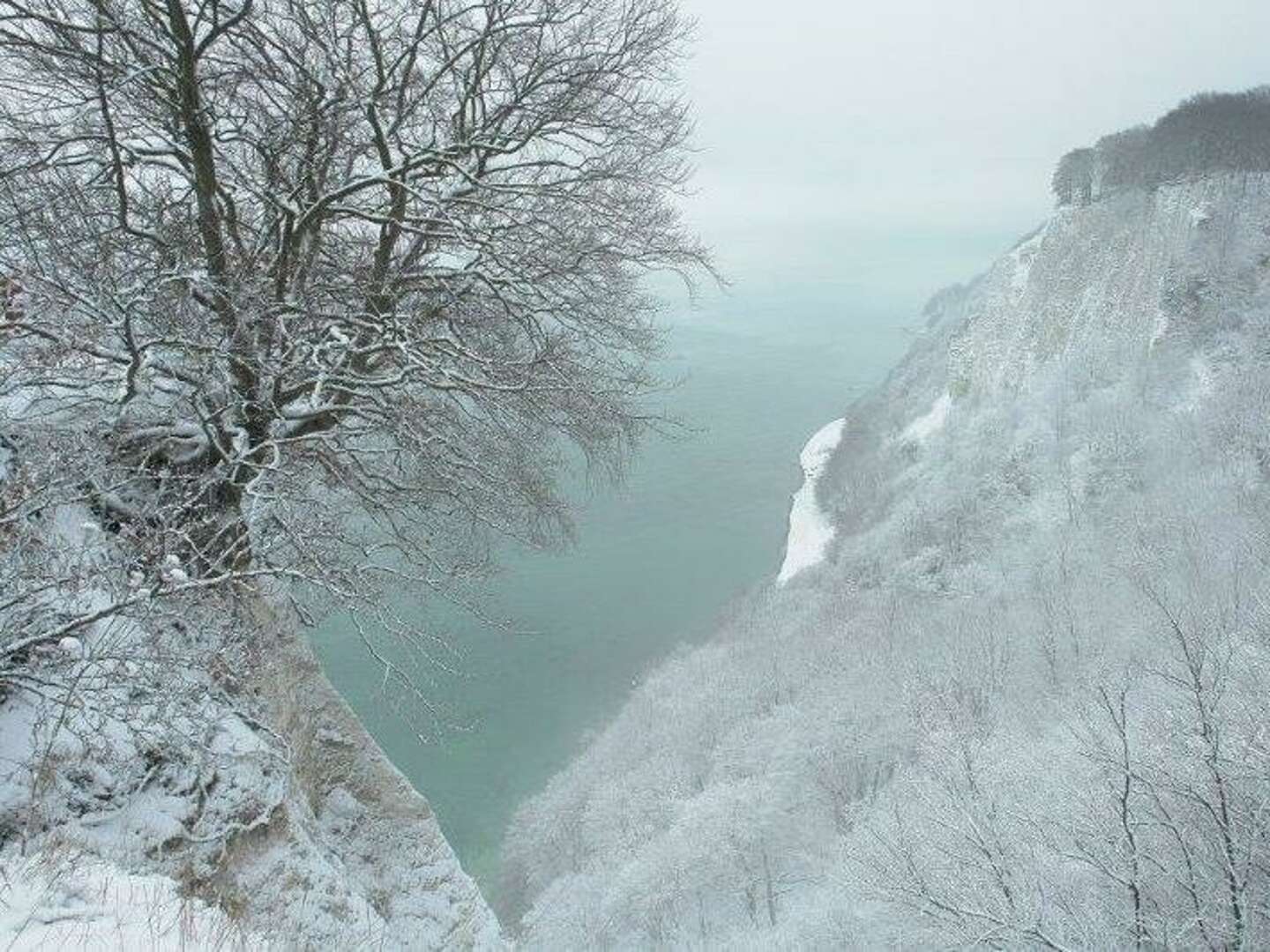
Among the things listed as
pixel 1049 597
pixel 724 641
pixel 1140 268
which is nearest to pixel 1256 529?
pixel 1049 597

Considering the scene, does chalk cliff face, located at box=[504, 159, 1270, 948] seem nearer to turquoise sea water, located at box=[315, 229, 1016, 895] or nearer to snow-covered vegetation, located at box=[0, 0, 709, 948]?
turquoise sea water, located at box=[315, 229, 1016, 895]

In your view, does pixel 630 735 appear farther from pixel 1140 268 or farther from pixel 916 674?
pixel 1140 268

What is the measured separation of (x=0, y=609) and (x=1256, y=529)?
1857 inches

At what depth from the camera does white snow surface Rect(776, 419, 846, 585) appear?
59.1m

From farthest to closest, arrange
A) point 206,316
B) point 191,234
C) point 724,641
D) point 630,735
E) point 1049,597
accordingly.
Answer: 1. point 724,641
2. point 1049,597
3. point 630,735
4. point 191,234
5. point 206,316

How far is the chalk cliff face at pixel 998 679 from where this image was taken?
15.5 metres

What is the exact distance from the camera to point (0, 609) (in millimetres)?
3904

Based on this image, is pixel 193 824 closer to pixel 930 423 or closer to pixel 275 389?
pixel 275 389

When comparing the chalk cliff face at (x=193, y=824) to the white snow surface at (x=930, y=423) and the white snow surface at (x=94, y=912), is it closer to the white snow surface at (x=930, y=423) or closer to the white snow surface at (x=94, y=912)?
the white snow surface at (x=94, y=912)

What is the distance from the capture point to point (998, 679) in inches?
1502

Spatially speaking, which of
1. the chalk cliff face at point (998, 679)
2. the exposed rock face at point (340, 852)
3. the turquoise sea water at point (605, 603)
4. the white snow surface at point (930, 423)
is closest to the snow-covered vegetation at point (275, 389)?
the exposed rock face at point (340, 852)

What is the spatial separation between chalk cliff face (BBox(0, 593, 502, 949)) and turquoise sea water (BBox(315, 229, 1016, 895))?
11.7 feet

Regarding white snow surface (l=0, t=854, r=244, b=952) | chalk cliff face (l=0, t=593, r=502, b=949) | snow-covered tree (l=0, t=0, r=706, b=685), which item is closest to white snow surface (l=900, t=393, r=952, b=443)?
snow-covered tree (l=0, t=0, r=706, b=685)

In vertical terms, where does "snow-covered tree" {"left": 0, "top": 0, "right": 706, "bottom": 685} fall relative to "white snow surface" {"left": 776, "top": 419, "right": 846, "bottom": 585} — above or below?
above
